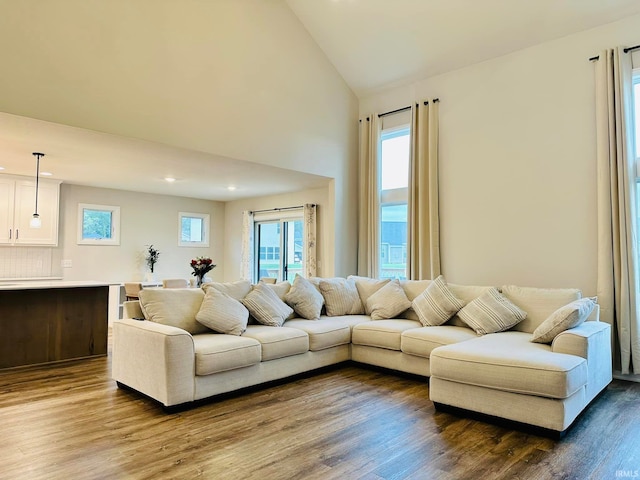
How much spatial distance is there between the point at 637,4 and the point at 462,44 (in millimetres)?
1779

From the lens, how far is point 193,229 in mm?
8906

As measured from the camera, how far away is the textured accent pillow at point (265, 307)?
439 cm

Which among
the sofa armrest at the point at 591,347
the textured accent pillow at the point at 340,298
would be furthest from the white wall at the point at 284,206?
the sofa armrest at the point at 591,347

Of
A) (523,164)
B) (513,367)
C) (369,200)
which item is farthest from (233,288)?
(523,164)

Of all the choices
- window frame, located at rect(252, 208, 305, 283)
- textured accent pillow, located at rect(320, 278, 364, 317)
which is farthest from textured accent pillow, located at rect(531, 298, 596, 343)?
window frame, located at rect(252, 208, 305, 283)

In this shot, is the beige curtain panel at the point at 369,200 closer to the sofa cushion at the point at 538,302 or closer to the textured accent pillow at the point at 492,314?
the textured accent pillow at the point at 492,314

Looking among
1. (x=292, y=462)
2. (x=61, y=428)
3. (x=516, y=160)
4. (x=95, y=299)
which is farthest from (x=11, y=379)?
(x=516, y=160)

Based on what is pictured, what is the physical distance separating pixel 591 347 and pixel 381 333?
1.85 m

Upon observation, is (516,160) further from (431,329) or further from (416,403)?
(416,403)

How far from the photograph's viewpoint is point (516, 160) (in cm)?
→ 521

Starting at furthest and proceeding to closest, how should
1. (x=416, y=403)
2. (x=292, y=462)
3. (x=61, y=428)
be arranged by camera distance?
(x=416, y=403) < (x=61, y=428) < (x=292, y=462)

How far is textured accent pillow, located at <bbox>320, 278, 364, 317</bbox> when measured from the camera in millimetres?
5207

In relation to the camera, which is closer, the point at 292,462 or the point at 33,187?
the point at 292,462

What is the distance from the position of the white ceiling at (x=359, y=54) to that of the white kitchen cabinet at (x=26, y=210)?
32 cm
